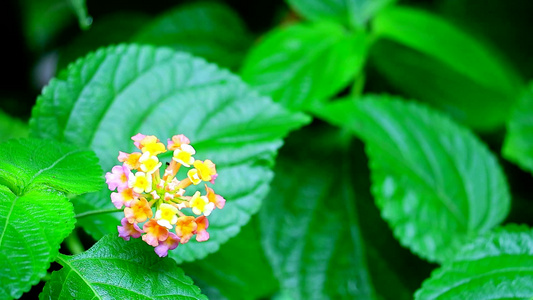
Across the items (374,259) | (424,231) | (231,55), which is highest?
(231,55)

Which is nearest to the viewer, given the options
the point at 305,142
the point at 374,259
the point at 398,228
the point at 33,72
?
the point at 398,228

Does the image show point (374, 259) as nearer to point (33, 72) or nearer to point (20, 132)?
point (20, 132)

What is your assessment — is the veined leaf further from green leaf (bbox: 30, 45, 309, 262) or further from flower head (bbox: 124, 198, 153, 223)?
flower head (bbox: 124, 198, 153, 223)

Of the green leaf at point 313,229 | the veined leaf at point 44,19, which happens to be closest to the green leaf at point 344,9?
the green leaf at point 313,229

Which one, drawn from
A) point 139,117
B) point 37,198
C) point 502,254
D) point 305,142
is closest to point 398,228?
point 502,254

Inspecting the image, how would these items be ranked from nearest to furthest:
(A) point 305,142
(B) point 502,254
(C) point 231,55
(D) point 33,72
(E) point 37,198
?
(E) point 37,198
(B) point 502,254
(A) point 305,142
(C) point 231,55
(D) point 33,72

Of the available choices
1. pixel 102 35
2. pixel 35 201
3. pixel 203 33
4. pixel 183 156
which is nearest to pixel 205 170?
pixel 183 156

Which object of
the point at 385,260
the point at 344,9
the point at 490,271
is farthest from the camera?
the point at 344,9

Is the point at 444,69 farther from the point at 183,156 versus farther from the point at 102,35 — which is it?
the point at 183,156
